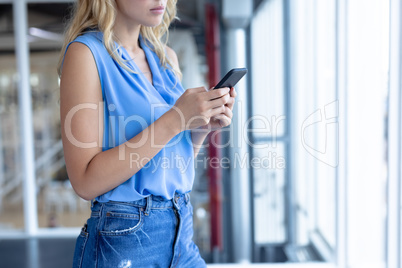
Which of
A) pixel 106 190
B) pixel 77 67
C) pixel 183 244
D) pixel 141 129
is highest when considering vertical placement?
pixel 77 67

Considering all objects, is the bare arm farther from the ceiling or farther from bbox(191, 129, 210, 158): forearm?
the ceiling

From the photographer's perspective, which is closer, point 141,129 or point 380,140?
point 141,129

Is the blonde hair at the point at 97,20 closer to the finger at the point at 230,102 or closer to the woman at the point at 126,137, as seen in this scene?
the woman at the point at 126,137

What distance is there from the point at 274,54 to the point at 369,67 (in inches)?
79.1

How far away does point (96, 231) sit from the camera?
0.84 m

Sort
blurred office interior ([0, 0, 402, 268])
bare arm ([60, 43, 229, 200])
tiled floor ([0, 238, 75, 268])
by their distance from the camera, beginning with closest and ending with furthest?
bare arm ([60, 43, 229, 200]), blurred office interior ([0, 0, 402, 268]), tiled floor ([0, 238, 75, 268])

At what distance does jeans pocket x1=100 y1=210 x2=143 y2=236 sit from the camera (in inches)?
32.6

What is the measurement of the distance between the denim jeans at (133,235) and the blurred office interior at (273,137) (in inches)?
25.4

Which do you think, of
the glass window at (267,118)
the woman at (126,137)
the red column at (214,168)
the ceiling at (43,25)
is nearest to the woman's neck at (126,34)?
the woman at (126,137)

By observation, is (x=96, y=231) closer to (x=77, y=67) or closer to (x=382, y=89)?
(x=77, y=67)

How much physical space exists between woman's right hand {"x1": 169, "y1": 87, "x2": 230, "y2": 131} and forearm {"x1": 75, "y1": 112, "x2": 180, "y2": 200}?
0.02 m

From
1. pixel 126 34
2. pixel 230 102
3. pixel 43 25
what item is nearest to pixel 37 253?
pixel 43 25

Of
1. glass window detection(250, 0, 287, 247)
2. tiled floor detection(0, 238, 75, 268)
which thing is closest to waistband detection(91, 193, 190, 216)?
tiled floor detection(0, 238, 75, 268)

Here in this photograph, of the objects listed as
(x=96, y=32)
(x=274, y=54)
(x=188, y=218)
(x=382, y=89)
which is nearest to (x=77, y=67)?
(x=96, y=32)
